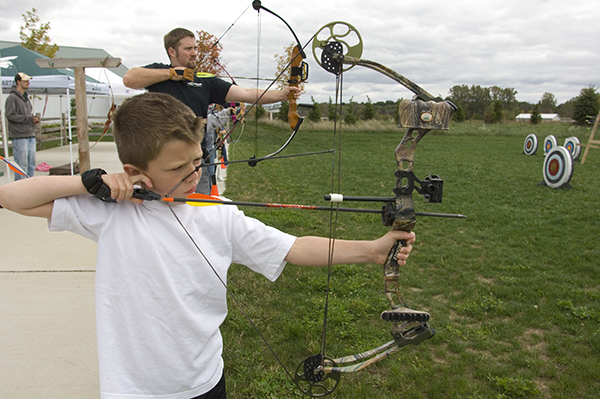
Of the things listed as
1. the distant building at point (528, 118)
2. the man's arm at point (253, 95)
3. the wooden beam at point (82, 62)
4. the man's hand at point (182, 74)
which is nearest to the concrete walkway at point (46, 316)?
the man's hand at point (182, 74)

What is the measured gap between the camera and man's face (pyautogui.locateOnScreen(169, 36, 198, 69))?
3100mm

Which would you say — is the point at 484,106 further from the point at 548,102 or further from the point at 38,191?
the point at 38,191

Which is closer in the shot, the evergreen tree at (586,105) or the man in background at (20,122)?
the man in background at (20,122)

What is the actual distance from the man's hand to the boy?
69.6 inches

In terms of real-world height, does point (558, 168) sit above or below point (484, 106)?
below

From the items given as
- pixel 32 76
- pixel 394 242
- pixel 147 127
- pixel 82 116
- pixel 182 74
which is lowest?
pixel 394 242

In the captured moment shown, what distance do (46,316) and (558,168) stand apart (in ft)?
27.9

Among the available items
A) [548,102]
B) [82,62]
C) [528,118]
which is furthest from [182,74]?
[548,102]

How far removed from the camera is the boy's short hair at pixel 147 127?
1186mm

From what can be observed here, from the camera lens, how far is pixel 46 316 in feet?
9.61

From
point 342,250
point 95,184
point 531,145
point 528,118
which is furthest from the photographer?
point 528,118

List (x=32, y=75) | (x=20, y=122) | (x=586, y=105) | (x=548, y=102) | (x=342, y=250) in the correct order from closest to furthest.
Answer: (x=342, y=250)
(x=20, y=122)
(x=32, y=75)
(x=586, y=105)
(x=548, y=102)

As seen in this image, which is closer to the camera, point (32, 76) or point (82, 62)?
point (82, 62)

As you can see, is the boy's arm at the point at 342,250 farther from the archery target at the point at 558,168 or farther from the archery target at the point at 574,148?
the archery target at the point at 574,148
